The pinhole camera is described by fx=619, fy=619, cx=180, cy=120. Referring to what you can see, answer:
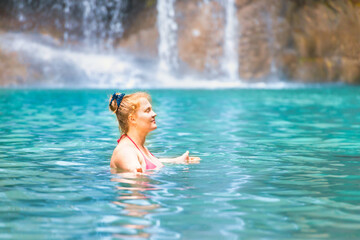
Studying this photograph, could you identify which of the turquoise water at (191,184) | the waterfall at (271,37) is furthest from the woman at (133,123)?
the waterfall at (271,37)

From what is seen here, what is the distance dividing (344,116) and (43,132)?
5727 mm

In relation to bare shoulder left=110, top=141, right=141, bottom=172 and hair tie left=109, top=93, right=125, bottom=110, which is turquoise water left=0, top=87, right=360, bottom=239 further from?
hair tie left=109, top=93, right=125, bottom=110

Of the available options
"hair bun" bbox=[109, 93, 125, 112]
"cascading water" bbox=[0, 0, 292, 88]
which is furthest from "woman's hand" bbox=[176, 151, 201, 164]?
"cascading water" bbox=[0, 0, 292, 88]

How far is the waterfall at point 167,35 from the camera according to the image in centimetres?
2836

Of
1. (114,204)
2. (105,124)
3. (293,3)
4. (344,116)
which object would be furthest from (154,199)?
(293,3)

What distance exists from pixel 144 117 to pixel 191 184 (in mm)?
845

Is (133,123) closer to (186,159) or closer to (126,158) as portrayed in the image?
(126,158)

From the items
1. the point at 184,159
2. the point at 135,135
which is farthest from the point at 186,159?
the point at 135,135

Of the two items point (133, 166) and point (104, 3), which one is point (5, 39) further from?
point (133, 166)

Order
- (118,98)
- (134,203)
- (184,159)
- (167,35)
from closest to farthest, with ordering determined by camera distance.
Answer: (134,203)
(118,98)
(184,159)
(167,35)

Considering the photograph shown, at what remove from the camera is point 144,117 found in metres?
5.42

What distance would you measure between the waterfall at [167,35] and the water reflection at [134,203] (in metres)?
23.2

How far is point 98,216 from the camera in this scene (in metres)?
3.81

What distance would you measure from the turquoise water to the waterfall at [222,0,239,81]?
1833cm
